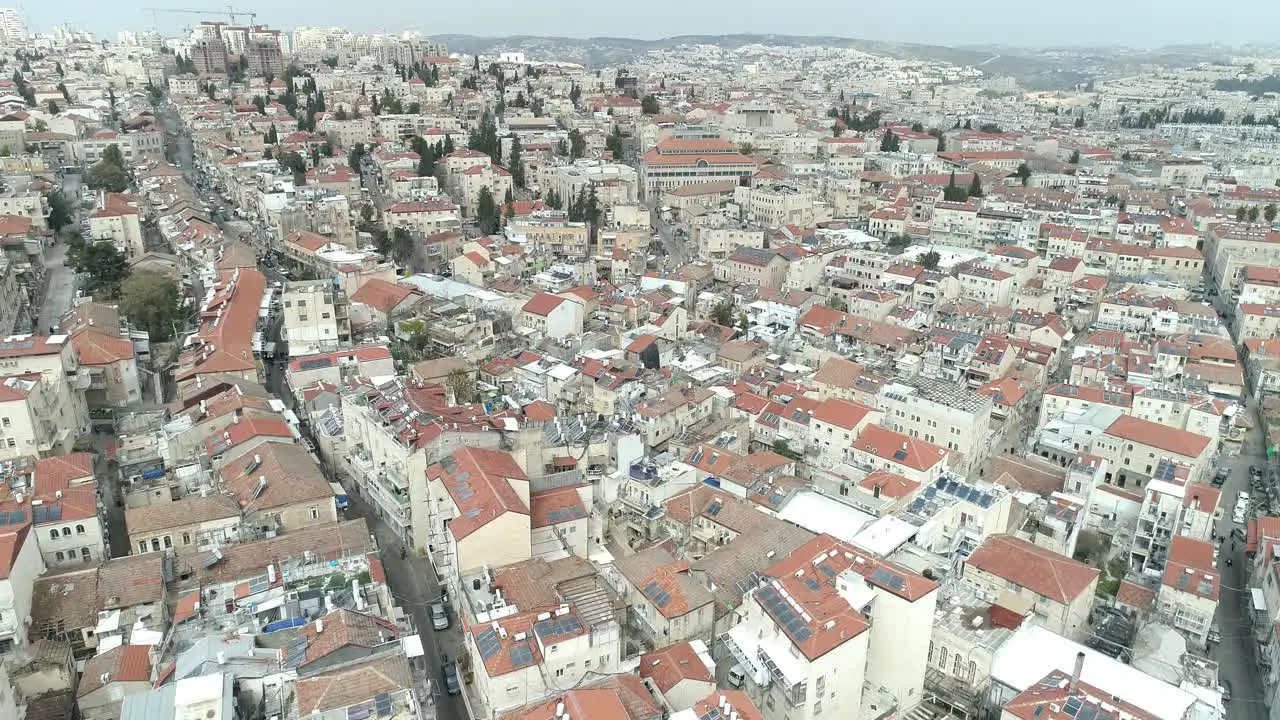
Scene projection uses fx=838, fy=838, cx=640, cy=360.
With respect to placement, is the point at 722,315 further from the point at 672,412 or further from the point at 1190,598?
the point at 1190,598

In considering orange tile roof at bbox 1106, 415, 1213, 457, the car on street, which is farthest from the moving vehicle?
orange tile roof at bbox 1106, 415, 1213, 457

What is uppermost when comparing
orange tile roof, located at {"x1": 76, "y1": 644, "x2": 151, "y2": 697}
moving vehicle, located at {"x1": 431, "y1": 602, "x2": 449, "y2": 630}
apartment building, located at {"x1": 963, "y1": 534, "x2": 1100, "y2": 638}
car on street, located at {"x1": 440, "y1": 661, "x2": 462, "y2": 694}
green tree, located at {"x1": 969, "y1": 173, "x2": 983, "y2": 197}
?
green tree, located at {"x1": 969, "y1": 173, "x2": 983, "y2": 197}

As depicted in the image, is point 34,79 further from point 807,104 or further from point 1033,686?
point 1033,686

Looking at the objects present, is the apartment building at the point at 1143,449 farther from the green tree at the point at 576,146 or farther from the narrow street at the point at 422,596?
the green tree at the point at 576,146

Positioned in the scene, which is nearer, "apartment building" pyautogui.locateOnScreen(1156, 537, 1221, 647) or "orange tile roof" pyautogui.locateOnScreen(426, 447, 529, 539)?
"orange tile roof" pyautogui.locateOnScreen(426, 447, 529, 539)

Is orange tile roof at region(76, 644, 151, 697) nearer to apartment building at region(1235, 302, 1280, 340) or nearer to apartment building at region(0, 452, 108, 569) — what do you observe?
apartment building at region(0, 452, 108, 569)

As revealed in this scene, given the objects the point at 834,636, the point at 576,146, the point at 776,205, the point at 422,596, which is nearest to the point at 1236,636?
the point at 834,636

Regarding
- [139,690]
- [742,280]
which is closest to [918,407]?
[742,280]
